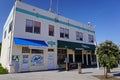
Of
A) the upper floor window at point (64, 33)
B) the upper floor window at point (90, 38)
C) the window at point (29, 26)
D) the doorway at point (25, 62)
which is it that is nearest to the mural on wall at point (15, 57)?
the doorway at point (25, 62)

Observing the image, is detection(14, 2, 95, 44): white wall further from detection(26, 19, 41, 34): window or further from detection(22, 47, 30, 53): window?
detection(22, 47, 30, 53): window

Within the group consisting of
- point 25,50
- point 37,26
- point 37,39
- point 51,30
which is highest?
point 37,26

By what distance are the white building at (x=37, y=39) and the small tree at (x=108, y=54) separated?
7885mm

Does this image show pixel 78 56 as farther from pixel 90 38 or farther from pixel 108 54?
pixel 108 54

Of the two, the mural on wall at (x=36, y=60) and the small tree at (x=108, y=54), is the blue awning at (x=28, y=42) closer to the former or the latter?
the mural on wall at (x=36, y=60)

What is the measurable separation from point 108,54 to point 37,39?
9684mm

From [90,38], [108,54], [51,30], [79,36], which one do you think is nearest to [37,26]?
[51,30]

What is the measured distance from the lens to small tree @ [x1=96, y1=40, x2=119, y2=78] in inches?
520

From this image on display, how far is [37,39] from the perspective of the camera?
19297 mm

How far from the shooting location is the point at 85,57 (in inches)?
1145

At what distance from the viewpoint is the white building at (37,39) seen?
17.0 m

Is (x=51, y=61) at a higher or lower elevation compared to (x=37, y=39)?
lower

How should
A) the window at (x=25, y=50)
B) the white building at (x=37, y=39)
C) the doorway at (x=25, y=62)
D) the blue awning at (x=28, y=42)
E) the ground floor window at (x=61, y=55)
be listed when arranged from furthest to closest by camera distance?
the ground floor window at (x=61, y=55), the window at (x=25, y=50), the doorway at (x=25, y=62), the white building at (x=37, y=39), the blue awning at (x=28, y=42)

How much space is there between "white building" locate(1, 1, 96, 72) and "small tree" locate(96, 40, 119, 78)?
7885mm
